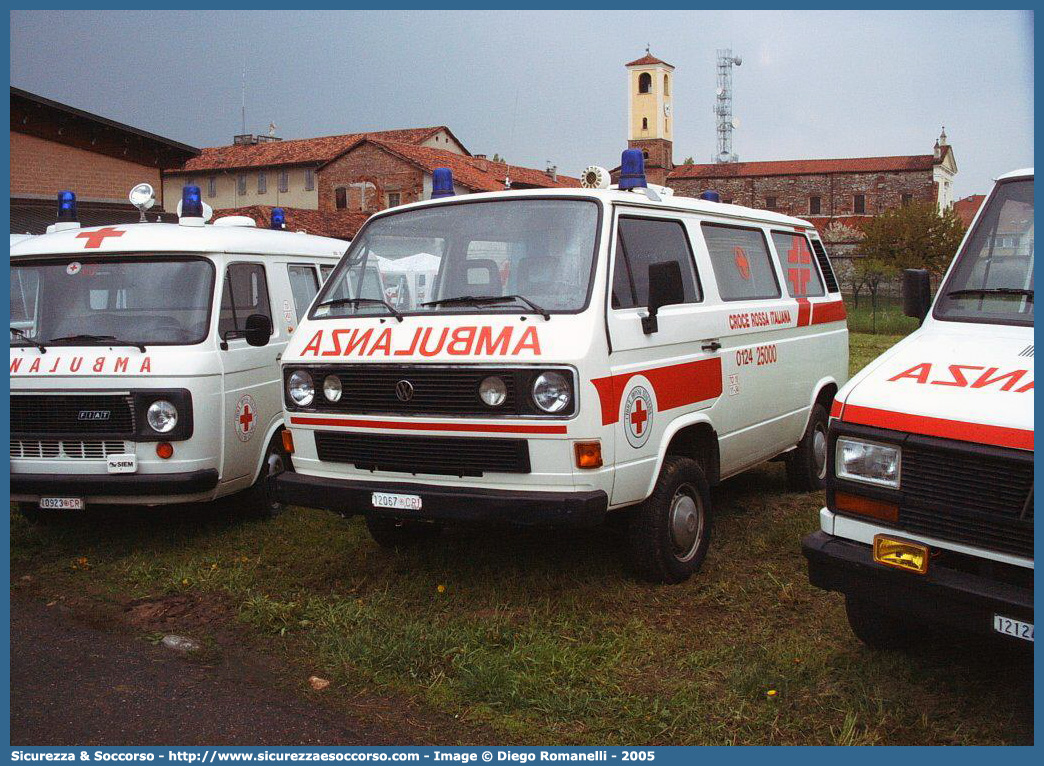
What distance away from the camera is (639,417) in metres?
5.28

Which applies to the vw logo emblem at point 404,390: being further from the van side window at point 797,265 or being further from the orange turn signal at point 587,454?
the van side window at point 797,265

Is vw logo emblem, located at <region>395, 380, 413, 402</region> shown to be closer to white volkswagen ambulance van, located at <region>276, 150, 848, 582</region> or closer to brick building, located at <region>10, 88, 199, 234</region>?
white volkswagen ambulance van, located at <region>276, 150, 848, 582</region>

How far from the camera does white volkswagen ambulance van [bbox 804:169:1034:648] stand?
3484 mm

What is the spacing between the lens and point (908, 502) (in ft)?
12.3

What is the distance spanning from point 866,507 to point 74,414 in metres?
4.99

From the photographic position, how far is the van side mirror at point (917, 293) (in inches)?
197

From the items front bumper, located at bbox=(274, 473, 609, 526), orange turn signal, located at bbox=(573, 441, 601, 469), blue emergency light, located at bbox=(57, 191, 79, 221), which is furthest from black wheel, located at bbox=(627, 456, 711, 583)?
blue emergency light, located at bbox=(57, 191, 79, 221)

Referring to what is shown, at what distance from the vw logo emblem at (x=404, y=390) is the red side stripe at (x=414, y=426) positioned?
0.14 m

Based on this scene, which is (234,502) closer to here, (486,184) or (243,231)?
(243,231)

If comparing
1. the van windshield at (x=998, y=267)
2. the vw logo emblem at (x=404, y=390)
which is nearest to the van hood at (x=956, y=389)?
the van windshield at (x=998, y=267)

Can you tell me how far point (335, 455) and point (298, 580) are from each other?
944 millimetres

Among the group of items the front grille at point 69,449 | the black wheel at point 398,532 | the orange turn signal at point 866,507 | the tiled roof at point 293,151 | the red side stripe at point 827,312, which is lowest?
the black wheel at point 398,532

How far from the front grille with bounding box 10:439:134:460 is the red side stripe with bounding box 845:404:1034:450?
4665mm

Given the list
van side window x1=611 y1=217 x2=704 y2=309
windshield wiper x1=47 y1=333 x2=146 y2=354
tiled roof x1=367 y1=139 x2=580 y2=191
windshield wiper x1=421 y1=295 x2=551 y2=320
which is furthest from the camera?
tiled roof x1=367 y1=139 x2=580 y2=191
